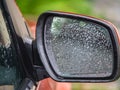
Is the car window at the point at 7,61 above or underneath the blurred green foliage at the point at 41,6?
above

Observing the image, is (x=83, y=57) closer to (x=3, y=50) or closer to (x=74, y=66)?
(x=74, y=66)

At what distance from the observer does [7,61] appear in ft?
6.11

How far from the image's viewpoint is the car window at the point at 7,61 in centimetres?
186

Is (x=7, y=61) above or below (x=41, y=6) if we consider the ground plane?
above

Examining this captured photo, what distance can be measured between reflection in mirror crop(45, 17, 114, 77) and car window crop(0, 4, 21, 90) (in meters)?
0.15

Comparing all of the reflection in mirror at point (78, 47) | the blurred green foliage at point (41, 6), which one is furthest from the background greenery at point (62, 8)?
the reflection in mirror at point (78, 47)

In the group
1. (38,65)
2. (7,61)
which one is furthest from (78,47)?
(7,61)

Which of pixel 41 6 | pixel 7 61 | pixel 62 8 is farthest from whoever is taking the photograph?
pixel 62 8

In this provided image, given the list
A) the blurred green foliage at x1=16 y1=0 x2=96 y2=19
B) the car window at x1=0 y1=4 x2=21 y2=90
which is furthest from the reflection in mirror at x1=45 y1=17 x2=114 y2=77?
the blurred green foliage at x1=16 y1=0 x2=96 y2=19

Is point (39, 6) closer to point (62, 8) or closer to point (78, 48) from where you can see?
point (62, 8)

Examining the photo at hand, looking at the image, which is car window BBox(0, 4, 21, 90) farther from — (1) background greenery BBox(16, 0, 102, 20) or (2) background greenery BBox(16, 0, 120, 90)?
(1) background greenery BBox(16, 0, 102, 20)

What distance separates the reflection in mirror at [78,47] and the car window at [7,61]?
0.15 meters

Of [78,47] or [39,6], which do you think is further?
[39,6]

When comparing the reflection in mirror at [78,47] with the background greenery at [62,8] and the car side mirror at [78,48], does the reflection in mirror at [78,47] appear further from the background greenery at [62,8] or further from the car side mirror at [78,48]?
the background greenery at [62,8]
